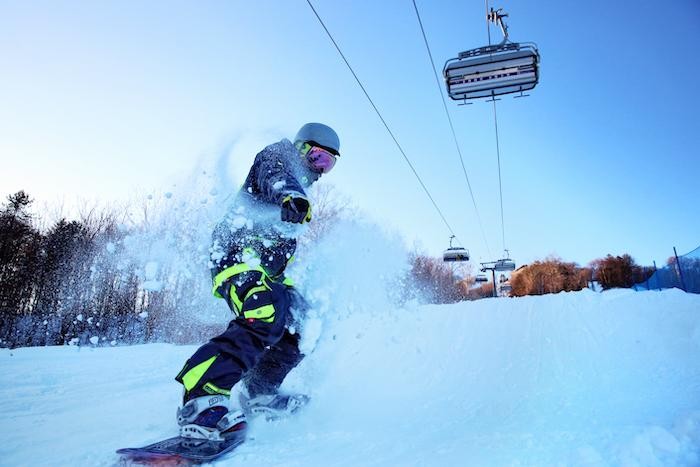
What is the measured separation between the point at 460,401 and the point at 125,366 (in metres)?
3.47

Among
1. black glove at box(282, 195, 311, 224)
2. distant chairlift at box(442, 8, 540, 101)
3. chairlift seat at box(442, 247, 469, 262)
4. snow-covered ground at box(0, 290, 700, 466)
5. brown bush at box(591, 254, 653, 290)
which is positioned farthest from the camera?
brown bush at box(591, 254, 653, 290)

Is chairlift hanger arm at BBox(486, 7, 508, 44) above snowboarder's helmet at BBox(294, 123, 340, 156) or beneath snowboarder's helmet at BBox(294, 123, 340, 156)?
above

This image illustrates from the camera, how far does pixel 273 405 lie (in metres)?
1.96

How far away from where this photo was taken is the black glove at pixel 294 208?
1.68 meters

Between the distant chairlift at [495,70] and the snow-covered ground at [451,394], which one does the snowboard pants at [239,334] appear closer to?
the snow-covered ground at [451,394]

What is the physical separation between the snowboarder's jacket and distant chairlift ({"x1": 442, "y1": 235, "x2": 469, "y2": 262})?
59.8ft

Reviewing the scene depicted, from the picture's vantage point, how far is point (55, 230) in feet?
56.1

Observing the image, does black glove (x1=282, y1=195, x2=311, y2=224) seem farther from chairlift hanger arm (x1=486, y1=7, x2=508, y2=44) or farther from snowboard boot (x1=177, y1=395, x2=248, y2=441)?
chairlift hanger arm (x1=486, y1=7, x2=508, y2=44)

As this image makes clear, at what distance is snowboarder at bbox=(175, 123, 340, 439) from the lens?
1.51 metres

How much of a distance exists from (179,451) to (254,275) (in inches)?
29.5

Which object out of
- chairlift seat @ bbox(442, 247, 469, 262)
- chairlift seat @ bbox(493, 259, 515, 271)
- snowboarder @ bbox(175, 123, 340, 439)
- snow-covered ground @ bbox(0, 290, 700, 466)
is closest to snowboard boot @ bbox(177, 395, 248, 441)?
snowboarder @ bbox(175, 123, 340, 439)

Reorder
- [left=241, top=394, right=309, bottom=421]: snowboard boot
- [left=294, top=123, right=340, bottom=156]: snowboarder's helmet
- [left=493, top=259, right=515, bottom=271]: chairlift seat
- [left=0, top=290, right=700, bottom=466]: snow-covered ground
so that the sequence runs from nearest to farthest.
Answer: [left=0, top=290, right=700, bottom=466]: snow-covered ground → [left=241, top=394, right=309, bottom=421]: snowboard boot → [left=294, top=123, right=340, bottom=156]: snowboarder's helmet → [left=493, top=259, right=515, bottom=271]: chairlift seat

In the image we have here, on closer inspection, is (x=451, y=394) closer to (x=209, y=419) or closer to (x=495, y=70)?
(x=209, y=419)

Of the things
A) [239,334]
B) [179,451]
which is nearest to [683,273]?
[239,334]
